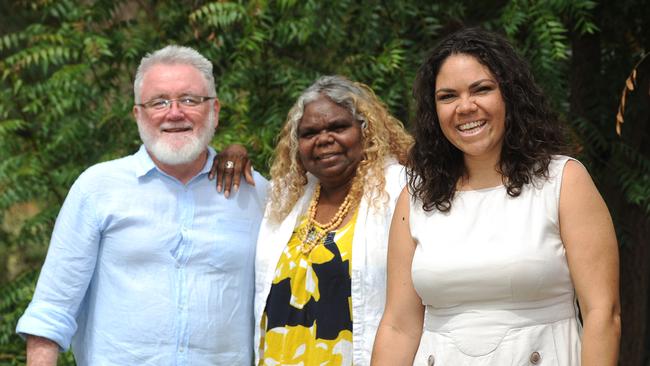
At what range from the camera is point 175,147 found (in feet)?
13.5

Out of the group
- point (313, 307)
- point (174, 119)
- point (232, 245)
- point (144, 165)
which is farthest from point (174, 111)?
point (313, 307)

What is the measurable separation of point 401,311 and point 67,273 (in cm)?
142

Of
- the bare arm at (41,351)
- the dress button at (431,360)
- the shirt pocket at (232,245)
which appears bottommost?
the bare arm at (41,351)

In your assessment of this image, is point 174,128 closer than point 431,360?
No

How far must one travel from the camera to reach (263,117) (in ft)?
19.5

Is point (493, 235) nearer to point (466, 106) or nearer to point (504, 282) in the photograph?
point (504, 282)

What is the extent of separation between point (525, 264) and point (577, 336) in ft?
0.98

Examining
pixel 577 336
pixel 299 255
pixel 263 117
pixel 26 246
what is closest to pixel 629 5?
pixel 263 117

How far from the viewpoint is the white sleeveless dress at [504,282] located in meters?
3.09

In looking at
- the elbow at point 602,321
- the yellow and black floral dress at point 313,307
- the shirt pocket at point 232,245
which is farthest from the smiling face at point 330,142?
the elbow at point 602,321

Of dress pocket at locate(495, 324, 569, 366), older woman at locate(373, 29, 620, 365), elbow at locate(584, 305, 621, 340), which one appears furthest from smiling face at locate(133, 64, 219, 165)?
elbow at locate(584, 305, 621, 340)

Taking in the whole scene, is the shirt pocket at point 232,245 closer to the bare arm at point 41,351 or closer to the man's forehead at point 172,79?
the man's forehead at point 172,79

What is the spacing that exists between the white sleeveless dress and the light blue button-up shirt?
1106 millimetres

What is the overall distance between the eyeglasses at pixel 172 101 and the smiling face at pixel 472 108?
130cm
